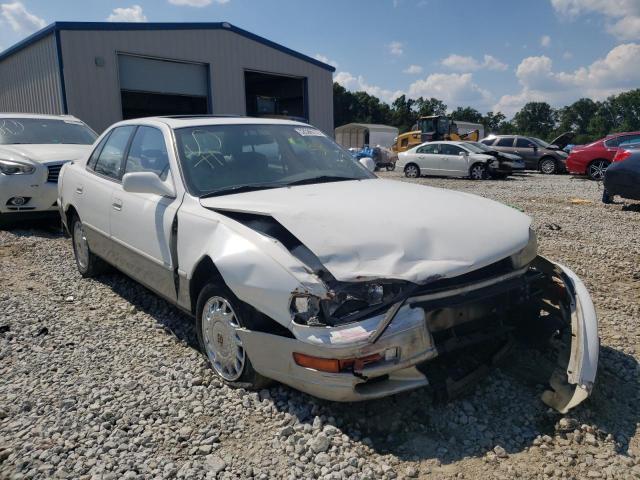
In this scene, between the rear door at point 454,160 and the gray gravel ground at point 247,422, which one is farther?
the rear door at point 454,160

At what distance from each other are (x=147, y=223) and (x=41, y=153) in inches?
202

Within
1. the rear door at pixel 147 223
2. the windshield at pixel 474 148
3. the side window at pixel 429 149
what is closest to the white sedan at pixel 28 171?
the rear door at pixel 147 223

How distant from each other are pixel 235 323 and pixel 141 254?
4.21 feet

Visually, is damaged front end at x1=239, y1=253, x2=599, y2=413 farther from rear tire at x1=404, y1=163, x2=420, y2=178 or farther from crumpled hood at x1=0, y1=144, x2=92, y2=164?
rear tire at x1=404, y1=163, x2=420, y2=178

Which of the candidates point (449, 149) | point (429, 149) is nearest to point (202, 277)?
point (449, 149)

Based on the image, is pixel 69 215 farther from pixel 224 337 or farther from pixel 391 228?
pixel 391 228

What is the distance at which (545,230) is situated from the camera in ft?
25.2

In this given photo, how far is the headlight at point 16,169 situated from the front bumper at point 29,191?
0.06m

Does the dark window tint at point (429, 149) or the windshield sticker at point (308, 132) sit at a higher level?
the dark window tint at point (429, 149)

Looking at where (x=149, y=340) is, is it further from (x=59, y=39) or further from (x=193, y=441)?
(x=59, y=39)

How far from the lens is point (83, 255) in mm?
5270

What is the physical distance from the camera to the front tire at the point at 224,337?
2895 mm

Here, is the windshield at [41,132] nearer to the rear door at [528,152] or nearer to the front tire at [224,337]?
the front tire at [224,337]

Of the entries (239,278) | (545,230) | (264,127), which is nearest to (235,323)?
(239,278)
